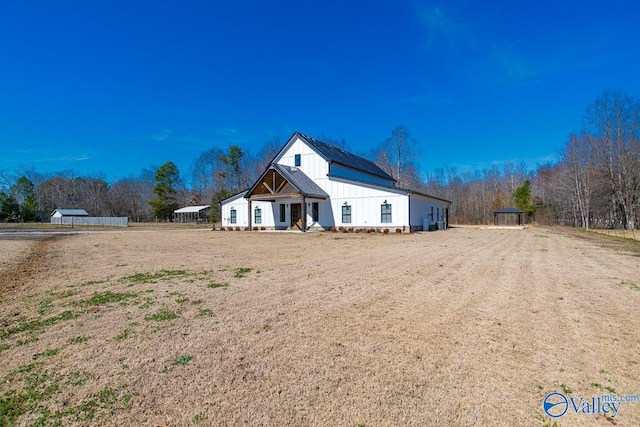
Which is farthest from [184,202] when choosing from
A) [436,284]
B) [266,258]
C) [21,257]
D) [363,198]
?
[436,284]

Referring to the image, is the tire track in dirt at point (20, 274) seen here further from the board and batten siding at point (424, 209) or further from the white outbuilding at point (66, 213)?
the white outbuilding at point (66, 213)

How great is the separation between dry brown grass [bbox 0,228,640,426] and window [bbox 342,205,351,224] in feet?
60.4

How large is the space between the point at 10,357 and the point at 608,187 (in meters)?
45.4

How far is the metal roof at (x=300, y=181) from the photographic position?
974 inches

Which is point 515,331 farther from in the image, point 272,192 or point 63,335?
point 272,192

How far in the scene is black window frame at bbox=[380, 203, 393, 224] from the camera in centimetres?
2415

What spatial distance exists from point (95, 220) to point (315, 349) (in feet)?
217

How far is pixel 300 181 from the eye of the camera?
2628 centimetres

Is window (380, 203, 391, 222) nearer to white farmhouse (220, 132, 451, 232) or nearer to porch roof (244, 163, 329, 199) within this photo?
white farmhouse (220, 132, 451, 232)

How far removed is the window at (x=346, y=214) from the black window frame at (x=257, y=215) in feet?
27.6

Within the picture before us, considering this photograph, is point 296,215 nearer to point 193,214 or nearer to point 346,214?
point 346,214

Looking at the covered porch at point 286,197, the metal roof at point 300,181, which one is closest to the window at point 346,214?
the covered porch at point 286,197

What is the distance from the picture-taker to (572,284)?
22.5 feet

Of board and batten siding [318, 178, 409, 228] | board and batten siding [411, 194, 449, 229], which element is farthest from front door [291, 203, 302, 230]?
board and batten siding [411, 194, 449, 229]
